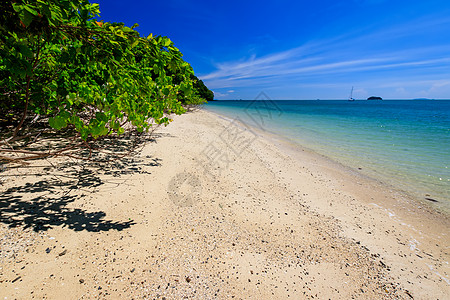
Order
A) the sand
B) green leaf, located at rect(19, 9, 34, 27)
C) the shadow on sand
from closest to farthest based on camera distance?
green leaf, located at rect(19, 9, 34, 27) < the sand < the shadow on sand

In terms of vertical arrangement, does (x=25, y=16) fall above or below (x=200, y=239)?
above

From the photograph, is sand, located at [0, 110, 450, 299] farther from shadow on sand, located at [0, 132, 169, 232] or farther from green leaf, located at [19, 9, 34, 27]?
green leaf, located at [19, 9, 34, 27]

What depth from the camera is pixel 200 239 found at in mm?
3021

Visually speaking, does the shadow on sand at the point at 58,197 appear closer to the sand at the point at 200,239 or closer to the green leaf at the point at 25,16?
the sand at the point at 200,239

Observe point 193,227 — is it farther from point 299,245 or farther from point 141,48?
point 141,48

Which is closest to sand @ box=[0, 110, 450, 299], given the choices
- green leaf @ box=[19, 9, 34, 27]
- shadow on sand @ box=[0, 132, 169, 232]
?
shadow on sand @ box=[0, 132, 169, 232]

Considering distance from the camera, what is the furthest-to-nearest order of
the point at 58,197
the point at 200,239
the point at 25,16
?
the point at 58,197 → the point at 200,239 → the point at 25,16

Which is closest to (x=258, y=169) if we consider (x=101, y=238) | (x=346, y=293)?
(x=346, y=293)

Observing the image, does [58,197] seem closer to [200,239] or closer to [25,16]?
[200,239]

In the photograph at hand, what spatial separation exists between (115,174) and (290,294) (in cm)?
446

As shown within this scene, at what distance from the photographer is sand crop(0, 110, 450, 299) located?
224cm

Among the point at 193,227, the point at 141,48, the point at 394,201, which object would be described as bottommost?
the point at 394,201

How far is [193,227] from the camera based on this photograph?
326 cm

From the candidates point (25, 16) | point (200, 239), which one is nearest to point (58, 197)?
point (200, 239)
